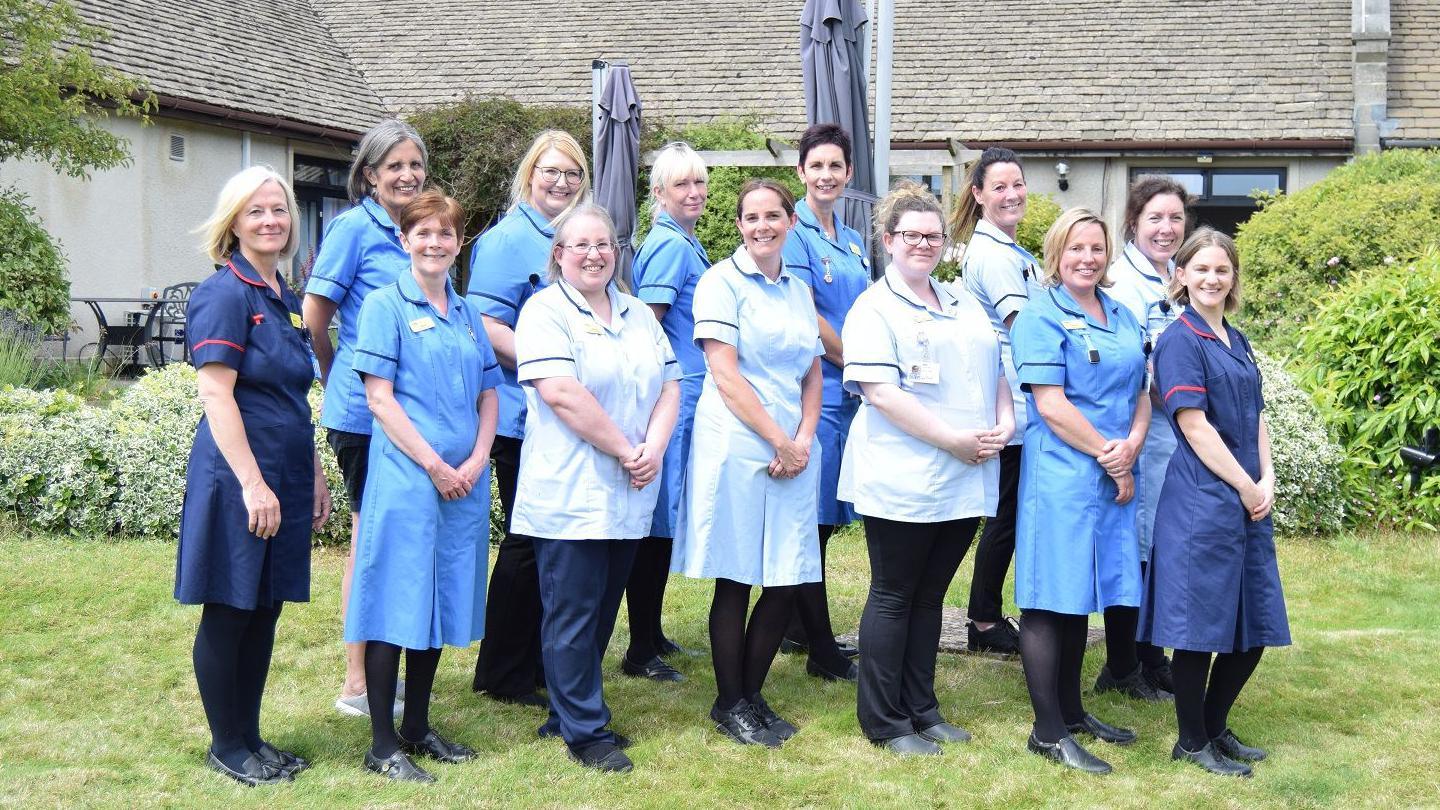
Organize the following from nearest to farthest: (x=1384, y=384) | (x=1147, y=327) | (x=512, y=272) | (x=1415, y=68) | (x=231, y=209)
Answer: (x=231, y=209) < (x=512, y=272) < (x=1147, y=327) < (x=1384, y=384) < (x=1415, y=68)

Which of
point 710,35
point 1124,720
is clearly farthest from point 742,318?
point 710,35

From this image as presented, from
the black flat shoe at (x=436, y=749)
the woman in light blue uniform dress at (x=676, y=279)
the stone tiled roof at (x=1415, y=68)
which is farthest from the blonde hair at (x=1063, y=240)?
the stone tiled roof at (x=1415, y=68)

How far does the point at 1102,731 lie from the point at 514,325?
8.84 feet

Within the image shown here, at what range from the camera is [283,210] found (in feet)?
14.7

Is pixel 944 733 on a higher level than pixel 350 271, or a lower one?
lower

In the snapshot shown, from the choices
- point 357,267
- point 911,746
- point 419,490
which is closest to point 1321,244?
point 911,746

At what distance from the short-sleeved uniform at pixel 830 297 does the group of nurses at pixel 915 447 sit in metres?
0.46

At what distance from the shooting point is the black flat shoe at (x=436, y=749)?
4.68 metres

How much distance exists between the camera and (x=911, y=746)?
4848 millimetres

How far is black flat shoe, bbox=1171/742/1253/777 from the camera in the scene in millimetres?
4645

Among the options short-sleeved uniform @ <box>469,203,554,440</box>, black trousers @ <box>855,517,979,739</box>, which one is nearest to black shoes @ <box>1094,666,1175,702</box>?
black trousers @ <box>855,517,979,739</box>

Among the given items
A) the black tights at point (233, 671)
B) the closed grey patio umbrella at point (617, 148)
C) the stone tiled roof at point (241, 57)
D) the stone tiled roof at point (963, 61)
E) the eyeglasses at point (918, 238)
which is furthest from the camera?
the stone tiled roof at point (963, 61)

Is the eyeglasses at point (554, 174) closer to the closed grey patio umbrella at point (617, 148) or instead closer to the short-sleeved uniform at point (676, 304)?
the short-sleeved uniform at point (676, 304)

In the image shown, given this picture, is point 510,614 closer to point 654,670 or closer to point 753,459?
point 654,670
